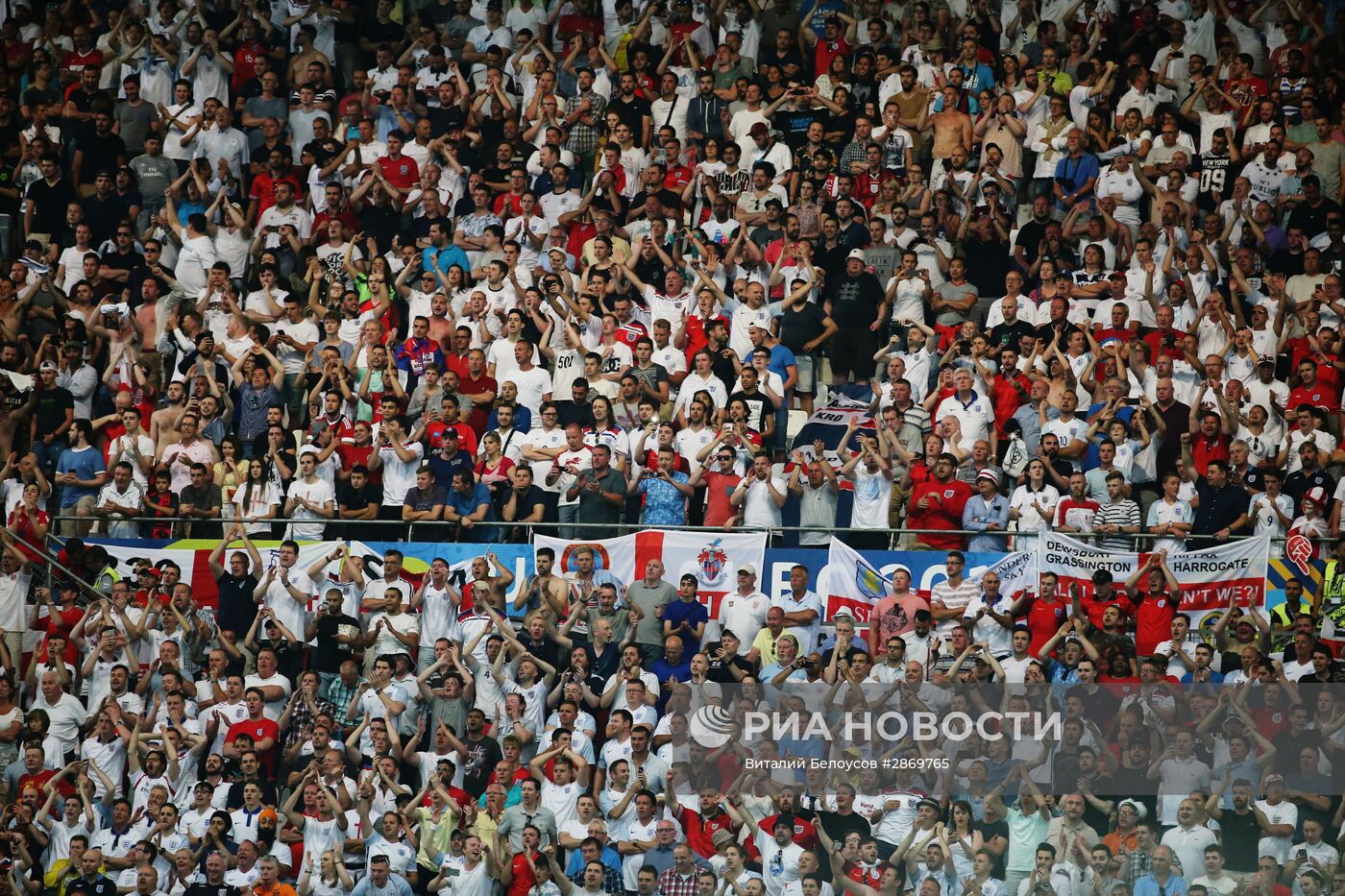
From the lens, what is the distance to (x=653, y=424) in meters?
20.5

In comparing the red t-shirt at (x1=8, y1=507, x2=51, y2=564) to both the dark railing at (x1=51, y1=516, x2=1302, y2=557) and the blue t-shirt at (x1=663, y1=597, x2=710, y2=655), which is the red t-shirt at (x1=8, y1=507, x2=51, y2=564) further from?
the blue t-shirt at (x1=663, y1=597, x2=710, y2=655)

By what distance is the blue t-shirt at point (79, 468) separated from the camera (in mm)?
20781

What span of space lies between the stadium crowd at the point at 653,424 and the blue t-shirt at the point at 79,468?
0.36 ft

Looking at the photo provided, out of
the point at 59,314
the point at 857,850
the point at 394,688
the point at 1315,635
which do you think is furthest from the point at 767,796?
the point at 59,314

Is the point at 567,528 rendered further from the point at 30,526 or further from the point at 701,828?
the point at 30,526

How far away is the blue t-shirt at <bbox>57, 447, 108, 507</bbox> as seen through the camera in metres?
20.8

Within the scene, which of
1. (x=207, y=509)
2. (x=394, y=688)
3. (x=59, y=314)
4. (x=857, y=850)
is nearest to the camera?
(x=857, y=850)

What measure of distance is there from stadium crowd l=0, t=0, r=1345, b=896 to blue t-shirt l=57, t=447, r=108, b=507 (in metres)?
0.11

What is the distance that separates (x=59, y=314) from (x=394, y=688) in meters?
6.71

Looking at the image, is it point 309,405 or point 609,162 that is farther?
point 609,162

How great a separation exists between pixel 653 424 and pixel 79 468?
6.01 metres

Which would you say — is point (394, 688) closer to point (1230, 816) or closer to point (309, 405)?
point (309, 405)

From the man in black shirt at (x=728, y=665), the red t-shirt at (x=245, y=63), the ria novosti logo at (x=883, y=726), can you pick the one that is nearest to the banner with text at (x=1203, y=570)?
the ria novosti logo at (x=883, y=726)

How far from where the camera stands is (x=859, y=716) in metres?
18.3
